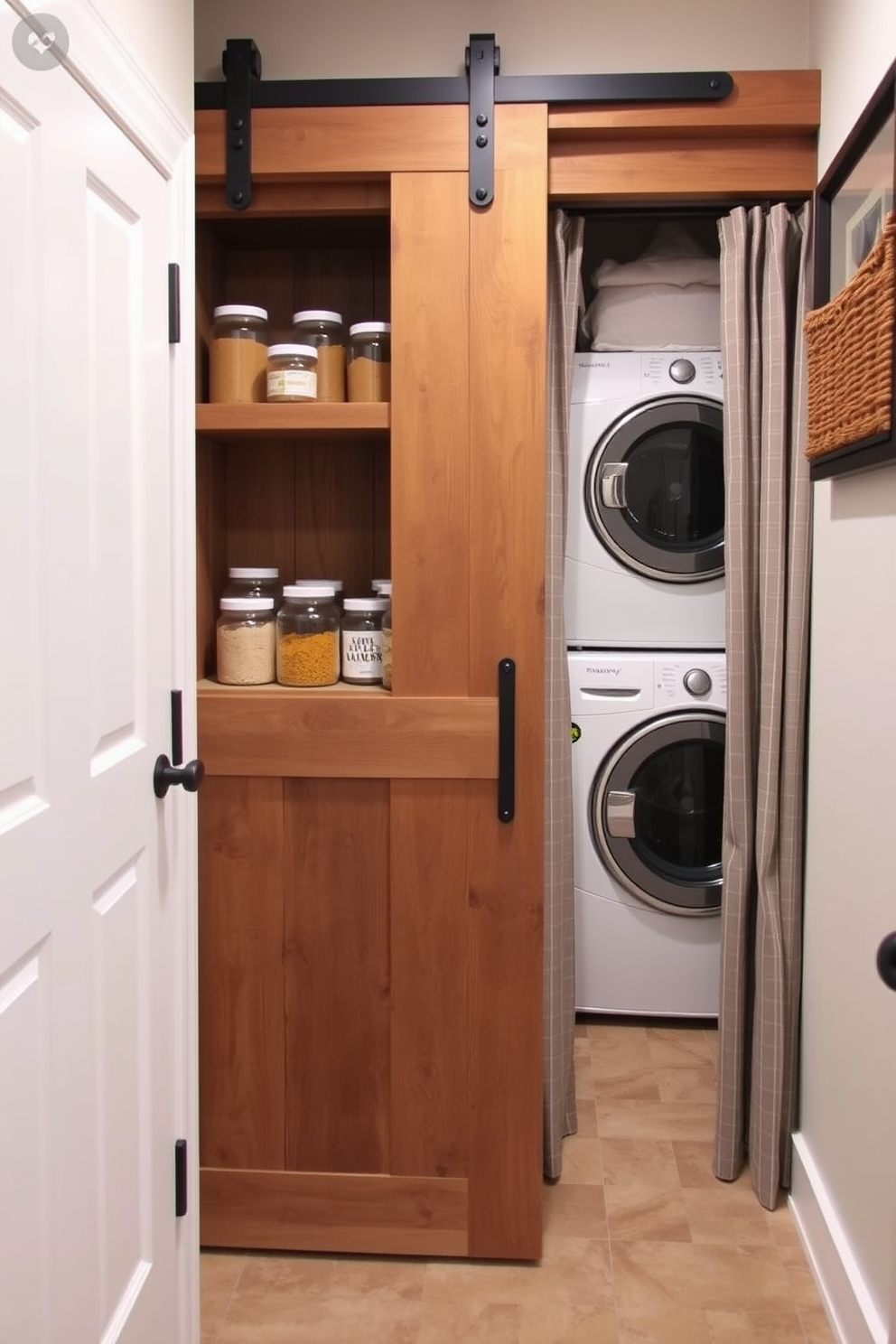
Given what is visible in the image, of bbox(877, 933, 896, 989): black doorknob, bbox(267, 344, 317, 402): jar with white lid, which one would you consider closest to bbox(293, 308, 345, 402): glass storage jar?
bbox(267, 344, 317, 402): jar with white lid

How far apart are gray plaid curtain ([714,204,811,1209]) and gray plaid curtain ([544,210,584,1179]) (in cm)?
32

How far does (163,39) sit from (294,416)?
633 millimetres

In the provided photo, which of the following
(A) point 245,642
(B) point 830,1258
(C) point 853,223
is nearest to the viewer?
(C) point 853,223

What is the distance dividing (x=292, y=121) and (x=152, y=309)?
66 centimetres

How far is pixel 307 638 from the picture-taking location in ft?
6.66

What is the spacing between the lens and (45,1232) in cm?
116

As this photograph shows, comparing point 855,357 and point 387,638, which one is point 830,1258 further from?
point 855,357

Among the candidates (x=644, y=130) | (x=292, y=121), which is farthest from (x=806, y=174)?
(x=292, y=121)

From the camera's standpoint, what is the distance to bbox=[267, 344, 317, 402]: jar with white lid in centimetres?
197

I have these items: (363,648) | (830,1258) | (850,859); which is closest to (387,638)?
(363,648)

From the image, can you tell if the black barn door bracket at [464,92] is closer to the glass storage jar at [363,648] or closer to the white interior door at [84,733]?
the white interior door at [84,733]

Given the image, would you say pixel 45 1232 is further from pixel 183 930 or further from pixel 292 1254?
pixel 292 1254

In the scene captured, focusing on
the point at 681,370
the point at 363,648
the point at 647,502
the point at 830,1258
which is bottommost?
the point at 830,1258

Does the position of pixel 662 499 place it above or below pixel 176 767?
above
